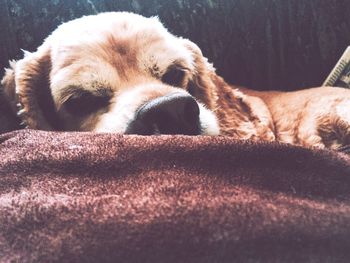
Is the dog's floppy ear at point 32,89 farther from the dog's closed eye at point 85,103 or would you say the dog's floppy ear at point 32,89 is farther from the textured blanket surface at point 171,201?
the textured blanket surface at point 171,201

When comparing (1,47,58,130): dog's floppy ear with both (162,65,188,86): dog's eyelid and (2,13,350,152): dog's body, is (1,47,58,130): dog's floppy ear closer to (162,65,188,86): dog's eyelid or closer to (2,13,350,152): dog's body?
(2,13,350,152): dog's body

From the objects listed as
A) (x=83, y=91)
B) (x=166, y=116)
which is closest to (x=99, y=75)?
(x=83, y=91)

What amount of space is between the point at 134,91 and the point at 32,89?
0.45 meters

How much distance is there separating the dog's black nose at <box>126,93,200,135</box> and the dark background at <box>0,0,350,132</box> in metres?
0.87

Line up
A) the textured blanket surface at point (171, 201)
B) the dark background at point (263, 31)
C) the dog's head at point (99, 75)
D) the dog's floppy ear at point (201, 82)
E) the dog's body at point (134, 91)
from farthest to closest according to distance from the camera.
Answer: the dark background at point (263, 31) → the dog's floppy ear at point (201, 82) → the dog's head at point (99, 75) → the dog's body at point (134, 91) → the textured blanket surface at point (171, 201)

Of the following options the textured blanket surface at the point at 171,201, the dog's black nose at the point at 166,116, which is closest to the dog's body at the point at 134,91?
the dog's black nose at the point at 166,116

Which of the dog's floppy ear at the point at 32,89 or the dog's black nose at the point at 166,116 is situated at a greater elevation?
the dog's black nose at the point at 166,116

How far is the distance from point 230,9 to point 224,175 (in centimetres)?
140

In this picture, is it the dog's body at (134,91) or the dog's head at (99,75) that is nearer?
the dog's body at (134,91)

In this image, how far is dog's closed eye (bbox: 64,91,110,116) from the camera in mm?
1650

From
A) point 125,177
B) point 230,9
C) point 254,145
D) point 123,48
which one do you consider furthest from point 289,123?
point 125,177

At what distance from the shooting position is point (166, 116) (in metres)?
1.29

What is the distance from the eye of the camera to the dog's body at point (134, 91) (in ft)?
4.83

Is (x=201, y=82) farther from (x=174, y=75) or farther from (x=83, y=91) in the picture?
(x=83, y=91)
